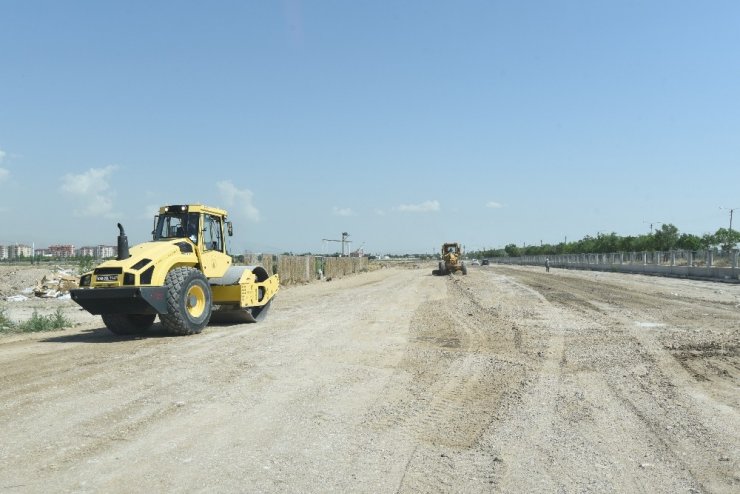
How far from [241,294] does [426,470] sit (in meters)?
9.46

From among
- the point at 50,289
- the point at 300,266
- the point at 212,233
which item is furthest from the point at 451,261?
the point at 212,233

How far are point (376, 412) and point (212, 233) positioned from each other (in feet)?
28.8

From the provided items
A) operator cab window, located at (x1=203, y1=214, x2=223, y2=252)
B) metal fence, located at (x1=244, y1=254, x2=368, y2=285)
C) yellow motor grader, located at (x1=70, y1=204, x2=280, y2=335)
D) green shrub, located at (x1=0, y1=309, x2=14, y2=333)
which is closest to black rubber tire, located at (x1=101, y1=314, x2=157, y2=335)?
yellow motor grader, located at (x1=70, y1=204, x2=280, y2=335)

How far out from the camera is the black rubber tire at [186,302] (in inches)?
454

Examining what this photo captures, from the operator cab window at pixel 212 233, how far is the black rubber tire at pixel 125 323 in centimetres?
210

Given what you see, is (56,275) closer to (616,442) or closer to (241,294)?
(241,294)

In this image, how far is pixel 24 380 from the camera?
788cm

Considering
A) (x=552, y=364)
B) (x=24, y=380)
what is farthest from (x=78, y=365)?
(x=552, y=364)

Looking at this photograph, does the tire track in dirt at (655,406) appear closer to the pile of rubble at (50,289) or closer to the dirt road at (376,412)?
the dirt road at (376,412)

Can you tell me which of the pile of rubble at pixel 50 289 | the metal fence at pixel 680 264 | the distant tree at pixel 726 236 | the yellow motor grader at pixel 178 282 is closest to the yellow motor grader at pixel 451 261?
the metal fence at pixel 680 264

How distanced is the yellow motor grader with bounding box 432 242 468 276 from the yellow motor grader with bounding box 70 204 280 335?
3082 centimetres

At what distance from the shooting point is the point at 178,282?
1158cm

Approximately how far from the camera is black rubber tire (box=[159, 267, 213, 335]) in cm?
1152

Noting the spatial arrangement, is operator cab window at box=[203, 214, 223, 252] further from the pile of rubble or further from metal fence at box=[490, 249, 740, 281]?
metal fence at box=[490, 249, 740, 281]
